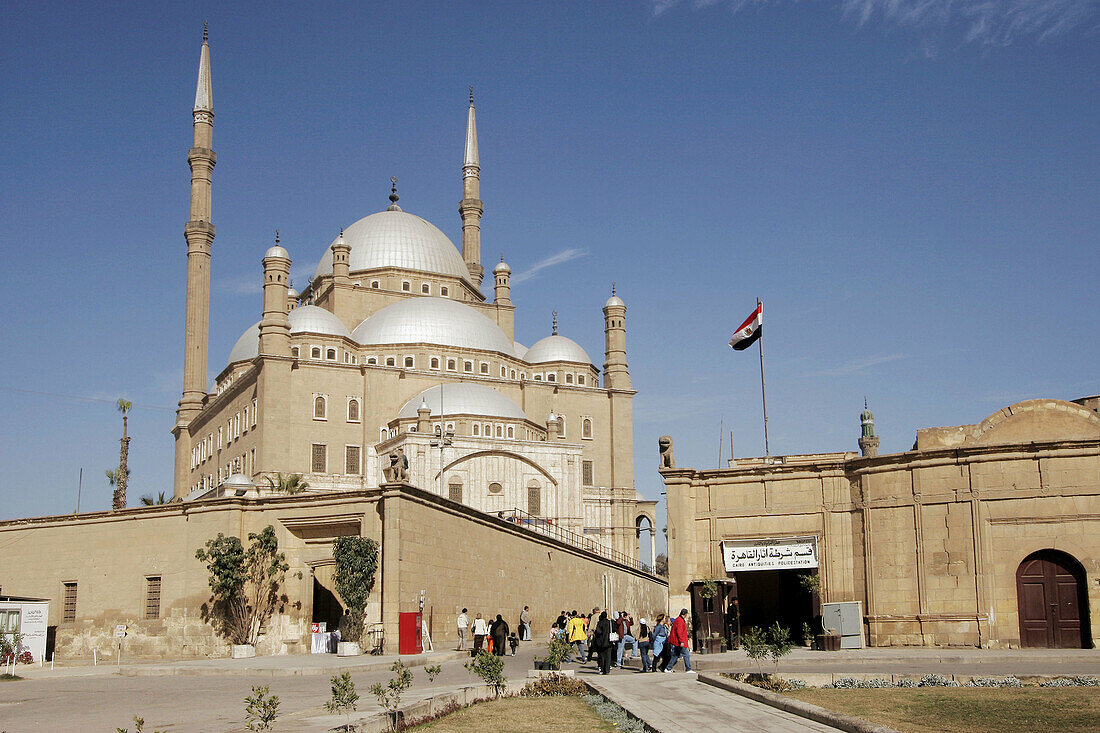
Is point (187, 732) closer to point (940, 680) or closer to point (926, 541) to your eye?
point (940, 680)

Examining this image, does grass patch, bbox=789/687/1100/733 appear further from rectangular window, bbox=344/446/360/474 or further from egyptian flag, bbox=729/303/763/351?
rectangular window, bbox=344/446/360/474

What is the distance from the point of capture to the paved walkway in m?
11.0

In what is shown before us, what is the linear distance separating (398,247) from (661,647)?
1912 inches

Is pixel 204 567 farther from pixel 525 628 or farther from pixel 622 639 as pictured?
pixel 622 639

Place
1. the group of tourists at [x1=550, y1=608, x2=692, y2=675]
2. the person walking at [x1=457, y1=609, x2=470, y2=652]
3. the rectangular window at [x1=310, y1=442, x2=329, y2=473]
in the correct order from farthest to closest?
the rectangular window at [x1=310, y1=442, x2=329, y2=473] → the person walking at [x1=457, y1=609, x2=470, y2=652] → the group of tourists at [x1=550, y1=608, x2=692, y2=675]

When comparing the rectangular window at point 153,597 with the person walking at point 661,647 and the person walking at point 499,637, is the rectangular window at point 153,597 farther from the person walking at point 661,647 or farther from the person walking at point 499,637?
the person walking at point 661,647

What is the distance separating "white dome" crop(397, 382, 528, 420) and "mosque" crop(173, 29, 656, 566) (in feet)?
0.30

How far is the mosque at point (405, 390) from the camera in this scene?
165 feet

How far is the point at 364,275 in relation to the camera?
6431cm

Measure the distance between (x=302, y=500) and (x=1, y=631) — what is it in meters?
7.35

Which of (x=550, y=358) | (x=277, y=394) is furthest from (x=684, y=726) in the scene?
(x=550, y=358)

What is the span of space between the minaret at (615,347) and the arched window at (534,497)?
12.3 metres

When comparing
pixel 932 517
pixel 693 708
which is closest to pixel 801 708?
pixel 693 708

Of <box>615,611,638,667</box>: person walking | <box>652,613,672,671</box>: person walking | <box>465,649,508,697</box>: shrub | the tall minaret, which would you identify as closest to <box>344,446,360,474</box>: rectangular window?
the tall minaret
